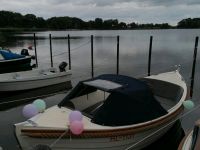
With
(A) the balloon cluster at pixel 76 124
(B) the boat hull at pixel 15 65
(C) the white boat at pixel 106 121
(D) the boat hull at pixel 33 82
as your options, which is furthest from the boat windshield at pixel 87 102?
(B) the boat hull at pixel 15 65

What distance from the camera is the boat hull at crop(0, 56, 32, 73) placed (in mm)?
19222

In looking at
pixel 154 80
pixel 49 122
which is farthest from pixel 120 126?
pixel 154 80

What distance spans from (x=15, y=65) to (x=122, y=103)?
13692mm

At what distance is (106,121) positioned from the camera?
8.02 metres

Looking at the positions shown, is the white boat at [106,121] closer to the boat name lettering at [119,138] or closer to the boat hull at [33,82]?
the boat name lettering at [119,138]

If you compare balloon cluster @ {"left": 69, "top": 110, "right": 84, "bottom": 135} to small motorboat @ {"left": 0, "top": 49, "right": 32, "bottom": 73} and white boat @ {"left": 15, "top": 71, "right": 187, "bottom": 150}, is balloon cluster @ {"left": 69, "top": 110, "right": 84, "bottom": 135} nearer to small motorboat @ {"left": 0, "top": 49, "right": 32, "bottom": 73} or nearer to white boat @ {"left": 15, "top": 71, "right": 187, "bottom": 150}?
white boat @ {"left": 15, "top": 71, "right": 187, "bottom": 150}

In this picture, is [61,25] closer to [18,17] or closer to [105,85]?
[18,17]

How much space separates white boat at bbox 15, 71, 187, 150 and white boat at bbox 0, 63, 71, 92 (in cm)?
743

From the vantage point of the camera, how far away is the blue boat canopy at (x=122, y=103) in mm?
8102

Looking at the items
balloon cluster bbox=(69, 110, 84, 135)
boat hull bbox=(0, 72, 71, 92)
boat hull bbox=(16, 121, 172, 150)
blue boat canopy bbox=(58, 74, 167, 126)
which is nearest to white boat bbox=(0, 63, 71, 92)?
boat hull bbox=(0, 72, 71, 92)

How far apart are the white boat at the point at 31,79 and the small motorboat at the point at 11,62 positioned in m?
2.79

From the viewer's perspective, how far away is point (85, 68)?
26.9 m

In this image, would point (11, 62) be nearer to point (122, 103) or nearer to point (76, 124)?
point (122, 103)

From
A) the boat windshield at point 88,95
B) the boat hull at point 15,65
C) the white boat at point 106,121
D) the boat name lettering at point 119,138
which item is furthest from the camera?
the boat hull at point 15,65
